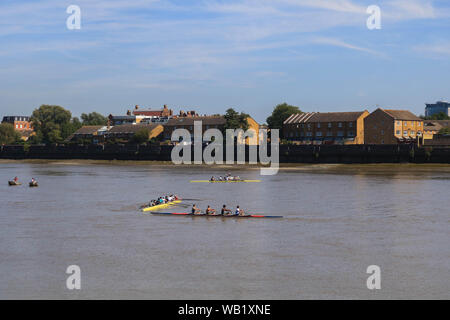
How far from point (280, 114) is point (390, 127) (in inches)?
1854

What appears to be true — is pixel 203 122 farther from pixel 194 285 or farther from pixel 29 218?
pixel 194 285

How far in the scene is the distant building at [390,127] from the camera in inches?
5571

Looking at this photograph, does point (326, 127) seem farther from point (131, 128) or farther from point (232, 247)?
point (232, 247)

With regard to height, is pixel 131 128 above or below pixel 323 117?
below

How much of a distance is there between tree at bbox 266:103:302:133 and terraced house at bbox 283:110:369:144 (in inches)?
187

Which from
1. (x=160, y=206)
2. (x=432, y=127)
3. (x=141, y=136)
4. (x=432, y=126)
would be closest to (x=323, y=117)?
(x=432, y=127)

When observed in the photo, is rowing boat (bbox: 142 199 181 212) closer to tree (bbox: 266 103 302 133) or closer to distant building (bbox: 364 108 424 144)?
distant building (bbox: 364 108 424 144)

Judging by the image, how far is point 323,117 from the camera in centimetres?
16250

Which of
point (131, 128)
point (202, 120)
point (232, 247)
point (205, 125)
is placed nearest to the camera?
point (232, 247)

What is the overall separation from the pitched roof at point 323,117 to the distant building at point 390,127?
23.7 ft

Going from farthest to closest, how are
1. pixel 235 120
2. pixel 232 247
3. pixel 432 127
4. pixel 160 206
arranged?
pixel 432 127, pixel 235 120, pixel 160 206, pixel 232 247

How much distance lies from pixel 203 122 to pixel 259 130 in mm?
17349

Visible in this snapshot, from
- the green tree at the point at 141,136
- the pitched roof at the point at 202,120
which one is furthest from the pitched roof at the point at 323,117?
the green tree at the point at 141,136

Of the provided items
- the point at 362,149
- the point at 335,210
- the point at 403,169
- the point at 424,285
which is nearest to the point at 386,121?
the point at 362,149
